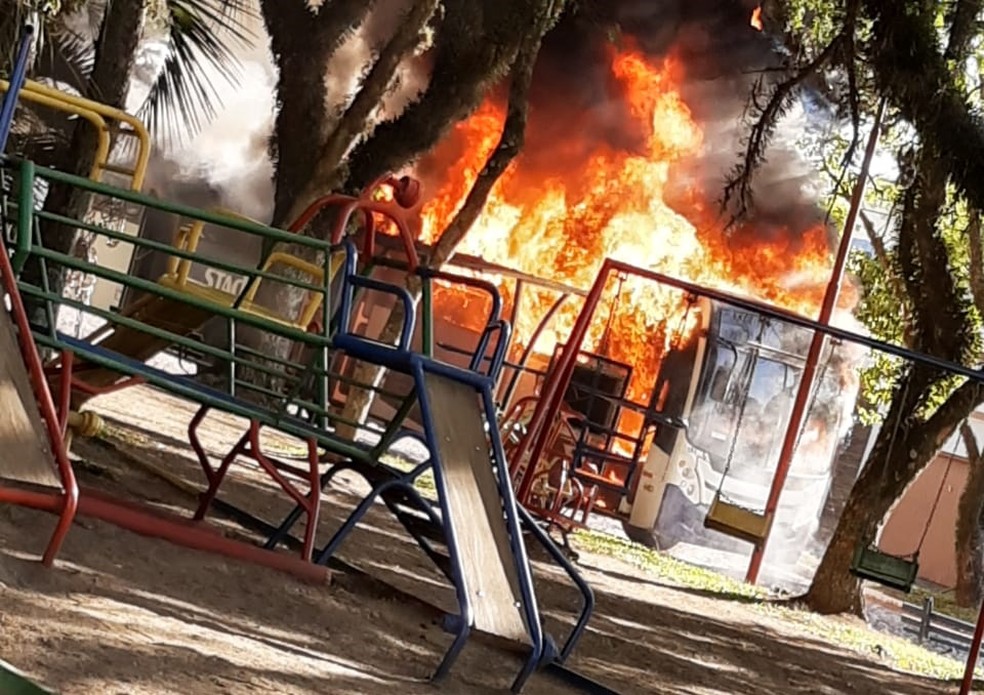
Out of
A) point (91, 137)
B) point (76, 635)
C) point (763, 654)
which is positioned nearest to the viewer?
point (76, 635)

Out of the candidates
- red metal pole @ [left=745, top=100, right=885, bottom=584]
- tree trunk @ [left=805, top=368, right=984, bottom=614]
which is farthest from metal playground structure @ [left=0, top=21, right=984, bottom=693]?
red metal pole @ [left=745, top=100, right=885, bottom=584]

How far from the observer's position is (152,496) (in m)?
6.33

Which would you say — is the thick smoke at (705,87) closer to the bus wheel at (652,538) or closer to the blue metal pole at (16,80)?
the bus wheel at (652,538)

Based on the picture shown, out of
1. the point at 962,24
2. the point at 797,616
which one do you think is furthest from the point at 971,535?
the point at 962,24

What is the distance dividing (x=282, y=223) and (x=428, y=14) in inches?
83.5

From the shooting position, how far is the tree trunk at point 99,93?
7.13m

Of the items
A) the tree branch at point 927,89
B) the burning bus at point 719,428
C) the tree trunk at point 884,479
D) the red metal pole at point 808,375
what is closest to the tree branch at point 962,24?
the tree branch at point 927,89

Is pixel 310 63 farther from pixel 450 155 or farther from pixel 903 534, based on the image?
pixel 903 534

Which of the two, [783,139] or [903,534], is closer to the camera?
[783,139]

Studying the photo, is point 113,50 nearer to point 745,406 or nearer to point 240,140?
point 745,406

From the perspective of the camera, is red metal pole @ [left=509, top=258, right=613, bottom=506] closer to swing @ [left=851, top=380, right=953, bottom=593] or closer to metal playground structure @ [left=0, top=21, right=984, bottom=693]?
metal playground structure @ [left=0, top=21, right=984, bottom=693]

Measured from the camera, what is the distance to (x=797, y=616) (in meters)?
11.2

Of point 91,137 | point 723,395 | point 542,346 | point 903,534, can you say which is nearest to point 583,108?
point 542,346

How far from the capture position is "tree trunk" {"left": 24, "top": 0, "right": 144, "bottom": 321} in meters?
7.13
